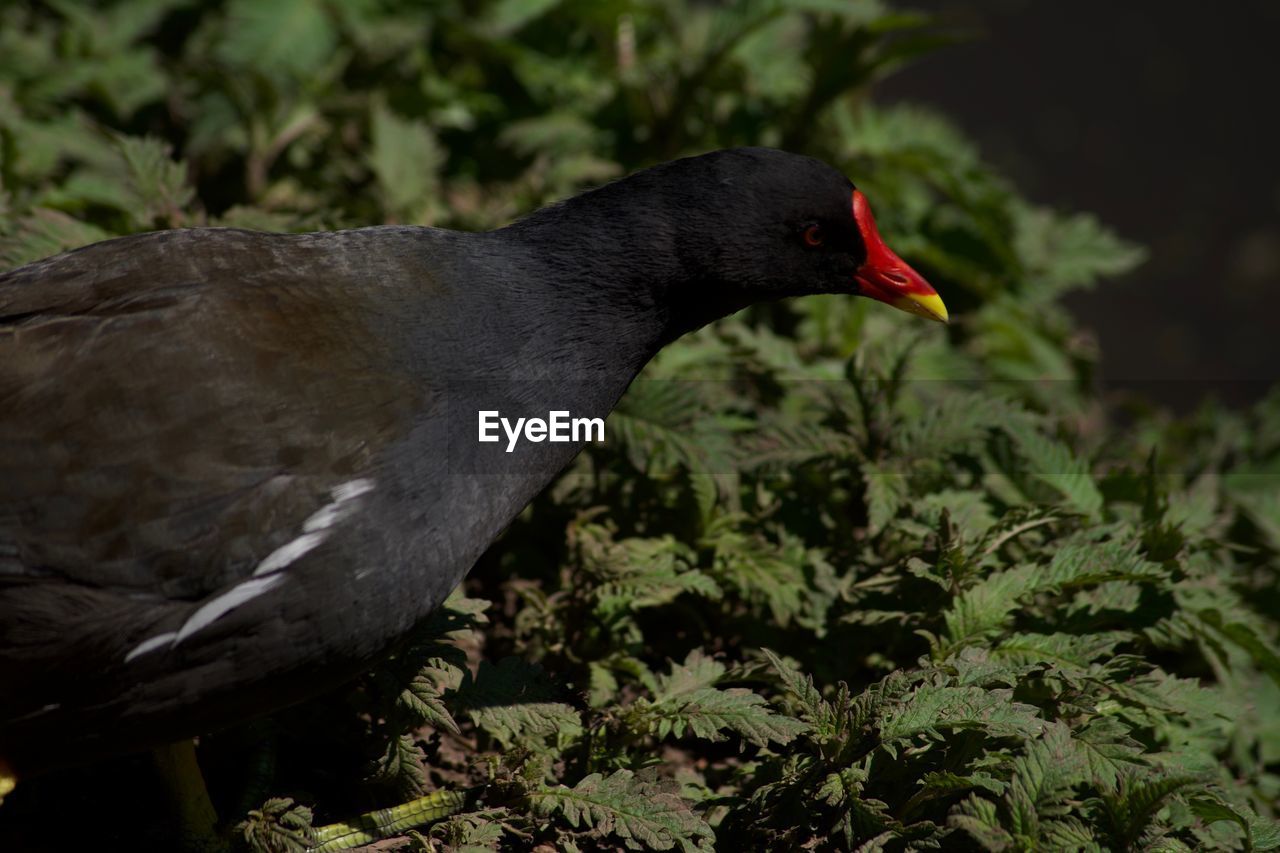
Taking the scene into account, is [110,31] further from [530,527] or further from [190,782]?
→ [190,782]

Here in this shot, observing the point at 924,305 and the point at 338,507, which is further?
the point at 924,305

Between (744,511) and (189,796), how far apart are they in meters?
1.80

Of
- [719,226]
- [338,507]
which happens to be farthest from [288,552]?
[719,226]

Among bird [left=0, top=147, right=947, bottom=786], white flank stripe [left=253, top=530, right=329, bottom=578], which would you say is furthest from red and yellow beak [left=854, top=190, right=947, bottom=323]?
white flank stripe [left=253, top=530, right=329, bottom=578]

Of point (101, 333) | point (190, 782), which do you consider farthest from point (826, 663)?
point (101, 333)

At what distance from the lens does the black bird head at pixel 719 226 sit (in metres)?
3.07

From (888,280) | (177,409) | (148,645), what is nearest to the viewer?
(148,645)

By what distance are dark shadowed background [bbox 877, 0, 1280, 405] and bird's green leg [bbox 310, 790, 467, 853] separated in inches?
217

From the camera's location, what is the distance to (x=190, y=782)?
9.61ft

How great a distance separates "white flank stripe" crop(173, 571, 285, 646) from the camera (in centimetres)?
246

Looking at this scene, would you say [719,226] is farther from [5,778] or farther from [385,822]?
[5,778]

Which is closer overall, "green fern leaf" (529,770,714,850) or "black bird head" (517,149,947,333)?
"green fern leaf" (529,770,714,850)

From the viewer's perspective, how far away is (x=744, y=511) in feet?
13.1

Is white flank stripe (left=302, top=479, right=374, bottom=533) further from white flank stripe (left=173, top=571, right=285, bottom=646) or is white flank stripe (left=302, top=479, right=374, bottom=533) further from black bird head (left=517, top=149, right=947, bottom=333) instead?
black bird head (left=517, top=149, right=947, bottom=333)
